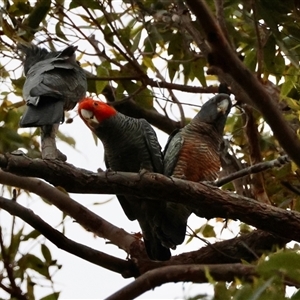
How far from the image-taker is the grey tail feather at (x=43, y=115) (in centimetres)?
173

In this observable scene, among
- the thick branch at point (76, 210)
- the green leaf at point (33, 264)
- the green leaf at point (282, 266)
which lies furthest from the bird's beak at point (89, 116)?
the green leaf at point (282, 266)

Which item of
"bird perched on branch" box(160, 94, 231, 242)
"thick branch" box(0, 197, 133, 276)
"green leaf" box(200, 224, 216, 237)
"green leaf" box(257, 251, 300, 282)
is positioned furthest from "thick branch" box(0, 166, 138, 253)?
"green leaf" box(257, 251, 300, 282)

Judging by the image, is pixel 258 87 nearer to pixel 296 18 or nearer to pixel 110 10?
pixel 296 18

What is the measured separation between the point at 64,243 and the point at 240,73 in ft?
3.11

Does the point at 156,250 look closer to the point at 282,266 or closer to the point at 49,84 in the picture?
the point at 49,84

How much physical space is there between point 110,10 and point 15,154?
3.22 feet

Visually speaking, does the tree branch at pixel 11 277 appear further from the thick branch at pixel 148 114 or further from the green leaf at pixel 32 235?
the thick branch at pixel 148 114

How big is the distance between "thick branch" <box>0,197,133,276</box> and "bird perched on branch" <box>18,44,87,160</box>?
266mm

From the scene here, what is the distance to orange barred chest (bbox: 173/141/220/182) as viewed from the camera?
2.24 m

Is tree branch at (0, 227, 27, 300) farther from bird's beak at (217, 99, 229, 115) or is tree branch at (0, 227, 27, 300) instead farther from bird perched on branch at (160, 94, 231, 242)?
bird's beak at (217, 99, 229, 115)

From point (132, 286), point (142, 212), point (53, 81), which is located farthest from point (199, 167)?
point (132, 286)

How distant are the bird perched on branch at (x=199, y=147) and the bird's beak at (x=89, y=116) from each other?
34 centimetres

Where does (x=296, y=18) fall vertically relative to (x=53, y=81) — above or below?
below

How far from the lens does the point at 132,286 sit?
136cm
